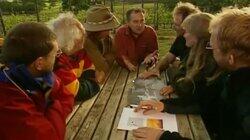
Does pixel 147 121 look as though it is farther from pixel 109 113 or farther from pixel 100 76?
pixel 100 76

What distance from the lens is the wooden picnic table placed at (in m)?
2.66

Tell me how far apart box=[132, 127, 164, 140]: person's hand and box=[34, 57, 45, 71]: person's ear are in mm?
724

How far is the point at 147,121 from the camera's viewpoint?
277 centimetres

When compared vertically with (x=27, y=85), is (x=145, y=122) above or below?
below

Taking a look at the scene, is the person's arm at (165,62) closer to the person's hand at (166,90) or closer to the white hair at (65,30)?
the person's hand at (166,90)

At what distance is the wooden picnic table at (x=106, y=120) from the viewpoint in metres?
2.66

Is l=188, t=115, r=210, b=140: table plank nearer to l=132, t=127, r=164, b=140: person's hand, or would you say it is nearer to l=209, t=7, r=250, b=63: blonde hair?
l=132, t=127, r=164, b=140: person's hand

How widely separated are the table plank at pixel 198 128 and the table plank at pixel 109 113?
58cm

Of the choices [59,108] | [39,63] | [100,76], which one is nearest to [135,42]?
[100,76]

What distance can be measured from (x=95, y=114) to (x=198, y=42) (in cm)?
104

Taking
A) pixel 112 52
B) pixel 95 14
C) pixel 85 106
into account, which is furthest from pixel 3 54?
pixel 112 52

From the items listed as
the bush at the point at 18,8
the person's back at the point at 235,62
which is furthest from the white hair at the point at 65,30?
the bush at the point at 18,8

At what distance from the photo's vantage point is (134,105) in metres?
3.18

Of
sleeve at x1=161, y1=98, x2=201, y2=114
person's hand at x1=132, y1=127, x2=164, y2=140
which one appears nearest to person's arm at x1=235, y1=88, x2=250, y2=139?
person's hand at x1=132, y1=127, x2=164, y2=140
